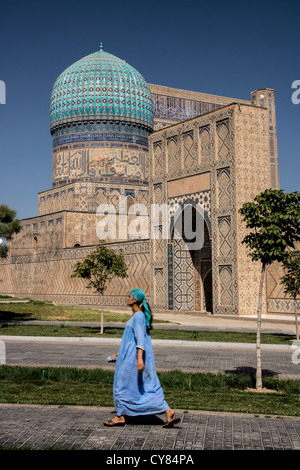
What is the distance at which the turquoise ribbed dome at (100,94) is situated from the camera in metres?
34.5

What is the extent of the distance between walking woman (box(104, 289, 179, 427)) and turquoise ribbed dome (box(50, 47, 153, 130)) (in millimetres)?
31066

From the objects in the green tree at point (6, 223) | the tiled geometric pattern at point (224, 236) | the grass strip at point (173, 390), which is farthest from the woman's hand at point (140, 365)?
the tiled geometric pattern at point (224, 236)

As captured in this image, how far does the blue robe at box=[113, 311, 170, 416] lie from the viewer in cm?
472

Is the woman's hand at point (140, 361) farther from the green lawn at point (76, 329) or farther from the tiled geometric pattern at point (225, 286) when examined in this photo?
the tiled geometric pattern at point (225, 286)

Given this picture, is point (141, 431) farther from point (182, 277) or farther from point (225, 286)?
point (182, 277)

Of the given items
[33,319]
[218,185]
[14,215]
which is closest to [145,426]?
[14,215]

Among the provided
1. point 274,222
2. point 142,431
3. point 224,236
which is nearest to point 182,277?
point 224,236

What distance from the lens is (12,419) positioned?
475 cm

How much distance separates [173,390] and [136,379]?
221 cm

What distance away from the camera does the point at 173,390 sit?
268 inches

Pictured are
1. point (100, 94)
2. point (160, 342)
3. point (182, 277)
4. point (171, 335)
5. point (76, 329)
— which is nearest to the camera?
point (160, 342)

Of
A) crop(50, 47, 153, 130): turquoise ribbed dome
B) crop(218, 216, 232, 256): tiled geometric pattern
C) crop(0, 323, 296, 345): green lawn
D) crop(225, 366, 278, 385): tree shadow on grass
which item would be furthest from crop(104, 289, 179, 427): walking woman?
crop(50, 47, 153, 130): turquoise ribbed dome

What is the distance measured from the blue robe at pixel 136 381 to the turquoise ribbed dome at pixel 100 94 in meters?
31.1
